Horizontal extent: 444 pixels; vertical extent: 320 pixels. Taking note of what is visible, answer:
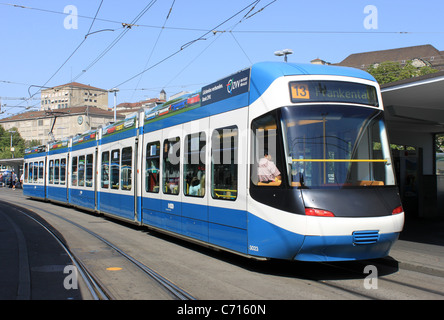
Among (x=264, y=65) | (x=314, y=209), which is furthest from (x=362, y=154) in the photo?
(x=264, y=65)

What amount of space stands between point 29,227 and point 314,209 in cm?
1082

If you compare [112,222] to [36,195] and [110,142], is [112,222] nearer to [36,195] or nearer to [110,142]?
[110,142]

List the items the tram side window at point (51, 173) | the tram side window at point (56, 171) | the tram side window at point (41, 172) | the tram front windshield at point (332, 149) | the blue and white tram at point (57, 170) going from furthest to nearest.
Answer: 1. the tram side window at point (41, 172)
2. the tram side window at point (51, 173)
3. the tram side window at point (56, 171)
4. the blue and white tram at point (57, 170)
5. the tram front windshield at point (332, 149)

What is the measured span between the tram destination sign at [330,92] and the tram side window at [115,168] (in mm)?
9020

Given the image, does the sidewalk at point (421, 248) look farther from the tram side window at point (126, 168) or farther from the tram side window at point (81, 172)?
the tram side window at point (81, 172)

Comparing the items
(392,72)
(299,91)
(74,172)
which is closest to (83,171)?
(74,172)

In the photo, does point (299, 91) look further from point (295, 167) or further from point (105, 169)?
point (105, 169)

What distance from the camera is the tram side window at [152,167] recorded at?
11.7 metres

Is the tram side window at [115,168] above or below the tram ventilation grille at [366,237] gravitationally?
above

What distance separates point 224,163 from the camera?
845cm

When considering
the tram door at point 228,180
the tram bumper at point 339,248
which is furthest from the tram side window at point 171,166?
the tram bumper at point 339,248

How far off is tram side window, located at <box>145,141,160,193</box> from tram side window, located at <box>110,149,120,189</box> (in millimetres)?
2882

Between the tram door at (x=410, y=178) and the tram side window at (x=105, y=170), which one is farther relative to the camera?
the tram side window at (x=105, y=170)

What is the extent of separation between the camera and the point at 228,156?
831cm
